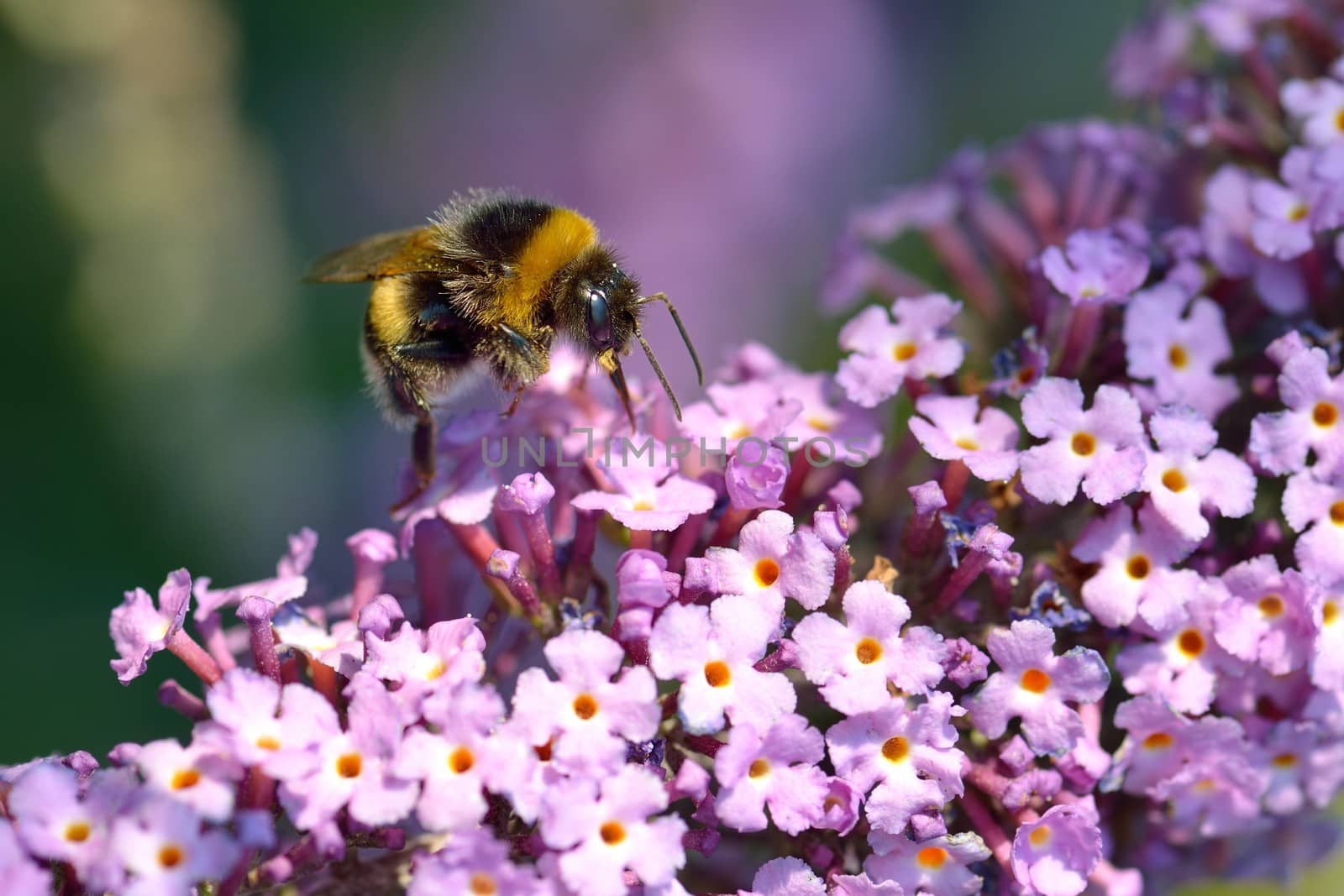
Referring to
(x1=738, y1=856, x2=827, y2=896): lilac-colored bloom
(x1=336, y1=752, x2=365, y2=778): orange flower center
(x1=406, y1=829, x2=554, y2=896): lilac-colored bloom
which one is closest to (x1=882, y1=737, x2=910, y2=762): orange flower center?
(x1=738, y1=856, x2=827, y2=896): lilac-colored bloom

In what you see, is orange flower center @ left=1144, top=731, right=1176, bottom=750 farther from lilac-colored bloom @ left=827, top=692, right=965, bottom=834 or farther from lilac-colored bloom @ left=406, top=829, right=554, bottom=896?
lilac-colored bloom @ left=406, top=829, right=554, bottom=896

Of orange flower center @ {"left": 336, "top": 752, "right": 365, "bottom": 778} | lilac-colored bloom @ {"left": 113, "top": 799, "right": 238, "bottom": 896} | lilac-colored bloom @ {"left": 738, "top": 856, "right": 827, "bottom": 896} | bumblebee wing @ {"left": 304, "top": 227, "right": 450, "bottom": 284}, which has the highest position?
bumblebee wing @ {"left": 304, "top": 227, "right": 450, "bottom": 284}

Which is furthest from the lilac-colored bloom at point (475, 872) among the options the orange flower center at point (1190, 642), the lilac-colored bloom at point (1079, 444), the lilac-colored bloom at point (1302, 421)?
the lilac-colored bloom at point (1302, 421)

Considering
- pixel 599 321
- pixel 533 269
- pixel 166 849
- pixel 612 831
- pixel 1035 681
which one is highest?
pixel 533 269

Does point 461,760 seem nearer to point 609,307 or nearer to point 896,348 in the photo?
point 609,307

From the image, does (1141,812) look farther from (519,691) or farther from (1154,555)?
(519,691)

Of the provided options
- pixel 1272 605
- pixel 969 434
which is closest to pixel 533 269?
pixel 969 434
